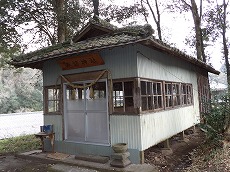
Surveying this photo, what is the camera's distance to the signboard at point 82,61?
7.82 metres

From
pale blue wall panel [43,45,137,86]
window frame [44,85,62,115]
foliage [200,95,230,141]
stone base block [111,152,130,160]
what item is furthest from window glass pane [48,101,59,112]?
foliage [200,95,230,141]

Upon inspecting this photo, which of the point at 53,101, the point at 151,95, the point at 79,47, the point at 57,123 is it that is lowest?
the point at 57,123

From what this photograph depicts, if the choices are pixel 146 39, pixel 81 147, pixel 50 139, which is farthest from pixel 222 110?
pixel 50 139

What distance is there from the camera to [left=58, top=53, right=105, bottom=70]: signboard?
25.7 ft

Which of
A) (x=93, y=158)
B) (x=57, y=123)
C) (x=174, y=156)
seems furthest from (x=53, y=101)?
(x=174, y=156)

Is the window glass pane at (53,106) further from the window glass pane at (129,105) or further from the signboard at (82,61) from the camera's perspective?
the window glass pane at (129,105)

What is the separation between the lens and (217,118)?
29.3 feet

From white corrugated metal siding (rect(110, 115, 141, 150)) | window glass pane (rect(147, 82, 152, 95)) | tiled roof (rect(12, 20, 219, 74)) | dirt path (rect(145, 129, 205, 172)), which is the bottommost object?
dirt path (rect(145, 129, 205, 172))

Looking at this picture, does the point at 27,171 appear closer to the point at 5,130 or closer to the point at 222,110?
the point at 222,110

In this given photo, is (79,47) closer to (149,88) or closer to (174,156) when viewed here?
(149,88)

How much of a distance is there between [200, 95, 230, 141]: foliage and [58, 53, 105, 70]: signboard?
4.82 meters

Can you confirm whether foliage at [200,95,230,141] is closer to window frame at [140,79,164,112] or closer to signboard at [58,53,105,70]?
window frame at [140,79,164,112]

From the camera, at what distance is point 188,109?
1202 centimetres

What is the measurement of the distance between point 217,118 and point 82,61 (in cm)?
557
